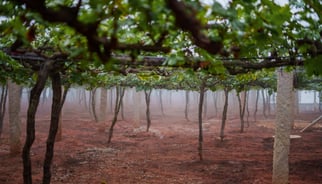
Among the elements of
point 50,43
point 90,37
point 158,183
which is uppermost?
point 50,43

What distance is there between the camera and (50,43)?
4.77 m

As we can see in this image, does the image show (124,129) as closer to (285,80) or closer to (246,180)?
(246,180)

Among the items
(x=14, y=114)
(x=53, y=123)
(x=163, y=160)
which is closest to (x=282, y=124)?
→ (x=163, y=160)

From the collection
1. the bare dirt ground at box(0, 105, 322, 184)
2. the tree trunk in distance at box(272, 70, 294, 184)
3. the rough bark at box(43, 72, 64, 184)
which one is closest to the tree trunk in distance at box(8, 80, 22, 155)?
the bare dirt ground at box(0, 105, 322, 184)

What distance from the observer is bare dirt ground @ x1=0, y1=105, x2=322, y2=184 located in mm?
9352

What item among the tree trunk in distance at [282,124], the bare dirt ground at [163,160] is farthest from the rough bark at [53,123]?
the tree trunk in distance at [282,124]

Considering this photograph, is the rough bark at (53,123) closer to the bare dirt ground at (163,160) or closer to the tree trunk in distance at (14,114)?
the bare dirt ground at (163,160)

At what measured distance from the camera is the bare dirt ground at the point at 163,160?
9.35 m

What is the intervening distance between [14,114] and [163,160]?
5.57 metres

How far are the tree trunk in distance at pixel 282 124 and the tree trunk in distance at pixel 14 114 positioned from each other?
865cm

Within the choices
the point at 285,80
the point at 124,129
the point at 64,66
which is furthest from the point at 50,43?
the point at 124,129

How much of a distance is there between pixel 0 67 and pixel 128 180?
4845 millimetres

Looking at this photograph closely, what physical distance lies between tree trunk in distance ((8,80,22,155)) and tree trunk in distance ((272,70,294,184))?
865 cm

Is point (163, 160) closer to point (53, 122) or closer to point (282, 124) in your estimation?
point (282, 124)
